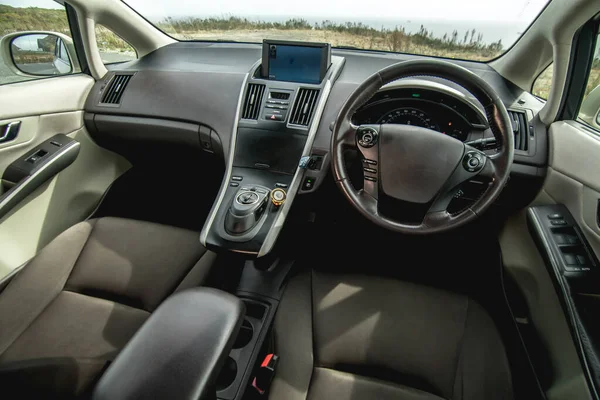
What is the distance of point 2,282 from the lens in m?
1.71

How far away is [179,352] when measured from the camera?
2.40 feet

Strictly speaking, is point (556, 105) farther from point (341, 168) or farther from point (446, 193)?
point (341, 168)

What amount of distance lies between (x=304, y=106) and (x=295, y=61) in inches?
10.0

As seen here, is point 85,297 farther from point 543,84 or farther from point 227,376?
point 543,84

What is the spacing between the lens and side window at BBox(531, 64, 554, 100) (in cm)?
156

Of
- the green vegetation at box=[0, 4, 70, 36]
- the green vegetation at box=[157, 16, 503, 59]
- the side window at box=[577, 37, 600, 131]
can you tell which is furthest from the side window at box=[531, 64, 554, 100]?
the green vegetation at box=[0, 4, 70, 36]

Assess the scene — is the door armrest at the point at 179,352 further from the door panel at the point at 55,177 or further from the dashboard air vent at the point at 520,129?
the door panel at the point at 55,177

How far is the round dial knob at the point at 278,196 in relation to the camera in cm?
155

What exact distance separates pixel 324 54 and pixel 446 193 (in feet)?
3.08

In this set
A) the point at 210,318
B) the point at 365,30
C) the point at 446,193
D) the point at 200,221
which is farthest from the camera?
the point at 200,221

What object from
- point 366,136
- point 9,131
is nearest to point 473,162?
point 366,136

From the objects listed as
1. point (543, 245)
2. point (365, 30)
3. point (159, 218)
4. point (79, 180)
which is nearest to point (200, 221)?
point (159, 218)

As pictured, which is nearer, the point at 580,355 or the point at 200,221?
the point at 580,355

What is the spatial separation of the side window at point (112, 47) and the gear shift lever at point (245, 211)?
1.51 metres
